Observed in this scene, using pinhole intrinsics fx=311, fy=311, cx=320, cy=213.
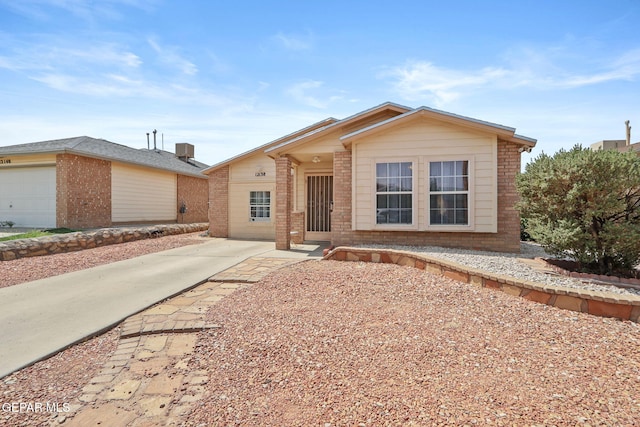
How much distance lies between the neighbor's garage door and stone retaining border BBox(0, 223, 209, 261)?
3913mm

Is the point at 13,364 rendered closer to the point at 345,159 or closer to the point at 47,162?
the point at 345,159

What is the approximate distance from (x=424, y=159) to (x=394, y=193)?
1072mm

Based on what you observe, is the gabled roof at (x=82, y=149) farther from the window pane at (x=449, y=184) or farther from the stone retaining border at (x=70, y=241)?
the window pane at (x=449, y=184)

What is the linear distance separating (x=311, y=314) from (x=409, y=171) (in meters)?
4.97

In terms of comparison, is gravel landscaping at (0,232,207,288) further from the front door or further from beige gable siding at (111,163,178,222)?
beige gable siding at (111,163,178,222)

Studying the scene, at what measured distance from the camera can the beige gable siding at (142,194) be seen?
14.5 meters

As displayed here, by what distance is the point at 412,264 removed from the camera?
5.87 meters

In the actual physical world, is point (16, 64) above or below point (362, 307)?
above

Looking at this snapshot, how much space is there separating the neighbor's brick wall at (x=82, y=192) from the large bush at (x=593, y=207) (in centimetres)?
1530

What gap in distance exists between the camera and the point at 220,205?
13.0 meters

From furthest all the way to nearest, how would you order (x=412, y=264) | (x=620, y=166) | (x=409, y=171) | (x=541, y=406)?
(x=409, y=171) < (x=412, y=264) < (x=620, y=166) < (x=541, y=406)

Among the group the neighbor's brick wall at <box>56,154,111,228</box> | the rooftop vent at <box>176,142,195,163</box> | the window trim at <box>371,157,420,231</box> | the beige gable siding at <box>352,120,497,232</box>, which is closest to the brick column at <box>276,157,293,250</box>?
the beige gable siding at <box>352,120,497,232</box>

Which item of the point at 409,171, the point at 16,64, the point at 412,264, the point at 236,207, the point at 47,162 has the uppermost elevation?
the point at 16,64

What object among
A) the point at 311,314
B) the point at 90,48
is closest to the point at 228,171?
the point at 90,48
